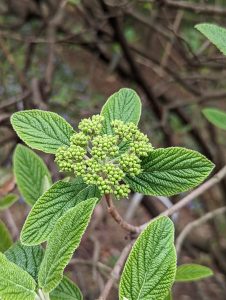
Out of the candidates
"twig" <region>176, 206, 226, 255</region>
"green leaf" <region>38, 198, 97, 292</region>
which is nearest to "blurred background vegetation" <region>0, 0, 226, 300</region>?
"twig" <region>176, 206, 226, 255</region>

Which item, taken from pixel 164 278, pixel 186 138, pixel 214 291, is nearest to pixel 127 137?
pixel 164 278

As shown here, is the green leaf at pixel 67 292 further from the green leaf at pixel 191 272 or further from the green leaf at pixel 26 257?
A: the green leaf at pixel 191 272

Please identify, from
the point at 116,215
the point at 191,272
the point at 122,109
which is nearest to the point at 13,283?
the point at 116,215

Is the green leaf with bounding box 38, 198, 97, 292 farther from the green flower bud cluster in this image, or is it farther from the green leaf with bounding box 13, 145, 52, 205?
the green leaf with bounding box 13, 145, 52, 205

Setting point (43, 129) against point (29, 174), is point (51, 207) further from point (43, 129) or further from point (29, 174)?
point (29, 174)

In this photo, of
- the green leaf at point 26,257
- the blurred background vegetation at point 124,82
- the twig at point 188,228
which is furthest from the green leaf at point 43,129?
the blurred background vegetation at point 124,82

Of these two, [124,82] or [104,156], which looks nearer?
[104,156]
